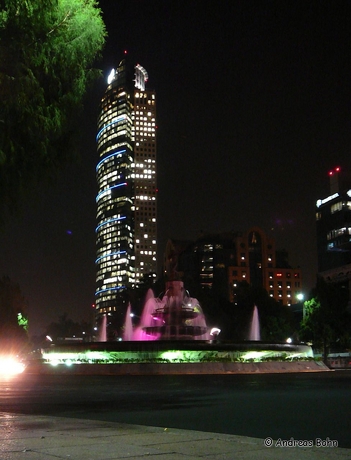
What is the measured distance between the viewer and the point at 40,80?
11.4 meters

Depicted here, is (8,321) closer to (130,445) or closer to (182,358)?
(182,358)

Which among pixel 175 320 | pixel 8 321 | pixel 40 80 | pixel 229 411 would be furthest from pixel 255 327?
pixel 40 80

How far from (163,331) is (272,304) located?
5340 cm

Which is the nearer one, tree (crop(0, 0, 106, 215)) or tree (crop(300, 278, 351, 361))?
tree (crop(0, 0, 106, 215))

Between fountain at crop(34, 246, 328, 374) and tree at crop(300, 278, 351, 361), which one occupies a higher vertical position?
tree at crop(300, 278, 351, 361)

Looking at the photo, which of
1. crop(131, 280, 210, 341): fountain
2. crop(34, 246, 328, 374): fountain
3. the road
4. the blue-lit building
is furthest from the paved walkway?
the blue-lit building

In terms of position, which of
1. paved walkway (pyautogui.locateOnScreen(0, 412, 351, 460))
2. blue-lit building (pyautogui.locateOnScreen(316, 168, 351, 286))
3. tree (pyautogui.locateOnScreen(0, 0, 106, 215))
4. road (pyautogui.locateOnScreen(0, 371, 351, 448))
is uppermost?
blue-lit building (pyautogui.locateOnScreen(316, 168, 351, 286))

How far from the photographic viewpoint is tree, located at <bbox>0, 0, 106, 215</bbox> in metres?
10.4

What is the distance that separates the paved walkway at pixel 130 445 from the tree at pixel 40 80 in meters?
4.70

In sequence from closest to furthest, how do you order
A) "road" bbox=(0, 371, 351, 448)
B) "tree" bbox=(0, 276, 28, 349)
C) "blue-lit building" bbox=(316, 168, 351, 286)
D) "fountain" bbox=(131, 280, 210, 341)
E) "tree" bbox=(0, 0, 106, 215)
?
"road" bbox=(0, 371, 351, 448) → "tree" bbox=(0, 0, 106, 215) → "fountain" bbox=(131, 280, 210, 341) → "tree" bbox=(0, 276, 28, 349) → "blue-lit building" bbox=(316, 168, 351, 286)

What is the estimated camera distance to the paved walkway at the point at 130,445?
6.44m

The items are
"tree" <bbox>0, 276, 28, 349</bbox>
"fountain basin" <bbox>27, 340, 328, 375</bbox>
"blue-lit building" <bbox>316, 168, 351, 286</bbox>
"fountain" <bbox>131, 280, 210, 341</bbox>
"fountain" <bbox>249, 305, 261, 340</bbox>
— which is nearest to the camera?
"fountain basin" <bbox>27, 340, 328, 375</bbox>

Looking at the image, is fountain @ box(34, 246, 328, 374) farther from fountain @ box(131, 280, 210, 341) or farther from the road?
the road

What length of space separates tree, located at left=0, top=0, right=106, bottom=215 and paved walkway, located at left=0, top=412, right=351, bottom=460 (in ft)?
15.4
